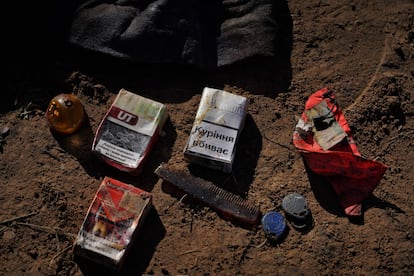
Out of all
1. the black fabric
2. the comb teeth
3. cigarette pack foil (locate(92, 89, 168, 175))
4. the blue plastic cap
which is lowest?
the blue plastic cap

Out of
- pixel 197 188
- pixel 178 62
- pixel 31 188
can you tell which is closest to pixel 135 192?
pixel 197 188

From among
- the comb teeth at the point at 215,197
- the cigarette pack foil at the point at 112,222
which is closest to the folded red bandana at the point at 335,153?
the comb teeth at the point at 215,197

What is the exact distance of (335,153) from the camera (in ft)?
10.6

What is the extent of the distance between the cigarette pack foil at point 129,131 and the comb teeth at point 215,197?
19 cm

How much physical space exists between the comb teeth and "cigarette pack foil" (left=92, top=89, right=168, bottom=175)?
0.62 ft

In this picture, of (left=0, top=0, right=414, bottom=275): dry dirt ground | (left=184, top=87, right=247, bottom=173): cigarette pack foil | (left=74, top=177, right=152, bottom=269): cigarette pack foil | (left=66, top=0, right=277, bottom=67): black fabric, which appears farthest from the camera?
(left=66, top=0, right=277, bottom=67): black fabric

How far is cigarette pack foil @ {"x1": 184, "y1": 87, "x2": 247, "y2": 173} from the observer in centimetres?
331

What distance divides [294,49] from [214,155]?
3.85 feet

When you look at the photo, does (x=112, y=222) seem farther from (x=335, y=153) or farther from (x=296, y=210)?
(x=335, y=153)

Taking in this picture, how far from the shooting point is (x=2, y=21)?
3.88 m

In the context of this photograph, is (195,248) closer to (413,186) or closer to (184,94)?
(184,94)

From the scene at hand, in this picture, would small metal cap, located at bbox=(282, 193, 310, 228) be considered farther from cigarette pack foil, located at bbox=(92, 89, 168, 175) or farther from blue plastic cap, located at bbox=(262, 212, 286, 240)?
cigarette pack foil, located at bbox=(92, 89, 168, 175)

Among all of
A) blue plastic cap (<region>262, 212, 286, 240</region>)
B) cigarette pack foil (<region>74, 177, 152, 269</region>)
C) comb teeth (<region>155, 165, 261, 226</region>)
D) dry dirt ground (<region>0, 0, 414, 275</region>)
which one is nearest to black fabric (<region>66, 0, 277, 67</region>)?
dry dirt ground (<region>0, 0, 414, 275</region>)

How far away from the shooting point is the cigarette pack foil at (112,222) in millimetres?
3033
